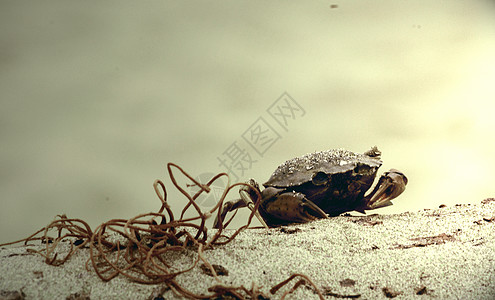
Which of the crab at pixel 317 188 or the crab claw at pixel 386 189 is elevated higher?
the crab at pixel 317 188

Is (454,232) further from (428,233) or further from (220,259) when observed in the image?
(220,259)

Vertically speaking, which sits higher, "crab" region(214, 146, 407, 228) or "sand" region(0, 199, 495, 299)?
"crab" region(214, 146, 407, 228)

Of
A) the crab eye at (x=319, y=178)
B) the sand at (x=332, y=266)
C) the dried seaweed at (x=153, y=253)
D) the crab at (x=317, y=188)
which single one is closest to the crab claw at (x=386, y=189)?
the crab at (x=317, y=188)

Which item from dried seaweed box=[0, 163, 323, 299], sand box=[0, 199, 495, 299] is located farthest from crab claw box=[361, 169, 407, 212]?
dried seaweed box=[0, 163, 323, 299]

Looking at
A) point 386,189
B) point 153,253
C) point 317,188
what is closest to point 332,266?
point 153,253

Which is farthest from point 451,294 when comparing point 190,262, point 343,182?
point 343,182

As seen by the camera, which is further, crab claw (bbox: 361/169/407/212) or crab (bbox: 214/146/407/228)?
crab claw (bbox: 361/169/407/212)

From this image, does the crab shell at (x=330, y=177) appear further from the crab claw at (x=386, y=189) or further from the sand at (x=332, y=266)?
the sand at (x=332, y=266)

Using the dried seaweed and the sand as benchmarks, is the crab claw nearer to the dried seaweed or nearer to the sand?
the sand
